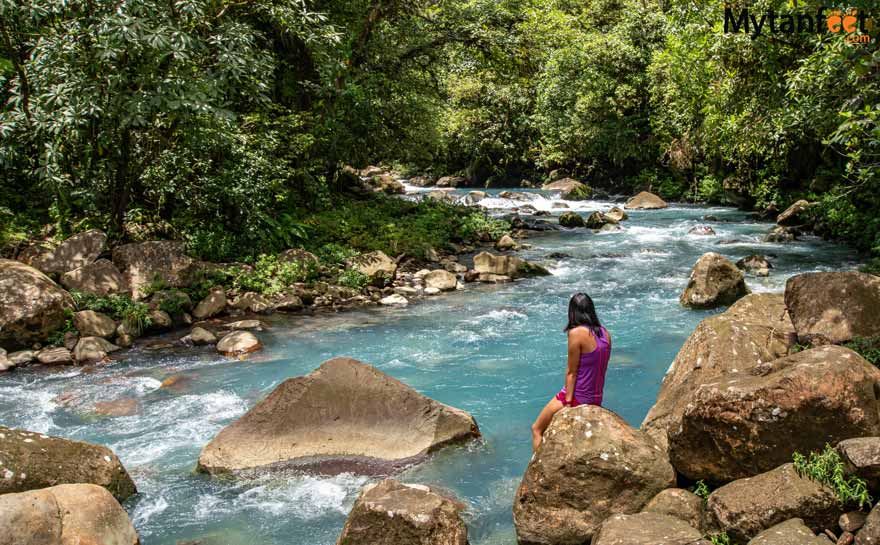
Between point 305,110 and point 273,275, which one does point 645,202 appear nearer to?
point 305,110

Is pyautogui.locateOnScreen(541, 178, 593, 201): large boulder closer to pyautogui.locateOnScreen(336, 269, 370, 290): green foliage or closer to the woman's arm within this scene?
pyautogui.locateOnScreen(336, 269, 370, 290): green foliage

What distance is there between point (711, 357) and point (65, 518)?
5.70m

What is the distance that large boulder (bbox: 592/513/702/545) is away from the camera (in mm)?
4500

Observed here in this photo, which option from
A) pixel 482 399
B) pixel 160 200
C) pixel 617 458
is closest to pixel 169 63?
pixel 160 200

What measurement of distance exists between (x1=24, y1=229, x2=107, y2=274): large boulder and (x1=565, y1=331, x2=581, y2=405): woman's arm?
979cm

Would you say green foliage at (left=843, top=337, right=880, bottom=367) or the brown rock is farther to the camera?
green foliage at (left=843, top=337, right=880, bottom=367)

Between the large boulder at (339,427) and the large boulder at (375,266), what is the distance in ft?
24.4

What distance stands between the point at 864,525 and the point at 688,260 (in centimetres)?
1349

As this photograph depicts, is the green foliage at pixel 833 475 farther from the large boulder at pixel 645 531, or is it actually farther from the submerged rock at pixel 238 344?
the submerged rock at pixel 238 344

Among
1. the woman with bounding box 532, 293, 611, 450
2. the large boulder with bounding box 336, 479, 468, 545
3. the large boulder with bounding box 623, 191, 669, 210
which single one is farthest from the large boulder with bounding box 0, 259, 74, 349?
the large boulder with bounding box 623, 191, 669, 210

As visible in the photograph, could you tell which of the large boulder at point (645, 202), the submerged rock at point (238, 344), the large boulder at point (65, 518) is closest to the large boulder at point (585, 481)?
the large boulder at point (65, 518)

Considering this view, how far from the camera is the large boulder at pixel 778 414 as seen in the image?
5.05 m

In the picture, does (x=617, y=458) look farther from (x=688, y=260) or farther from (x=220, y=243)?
(x=688, y=260)

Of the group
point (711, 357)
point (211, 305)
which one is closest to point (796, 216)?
point (711, 357)
